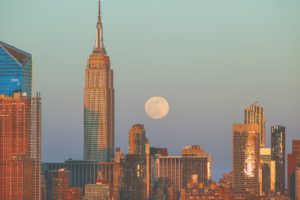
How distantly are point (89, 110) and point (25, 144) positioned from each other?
4518cm

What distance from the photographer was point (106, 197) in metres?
115

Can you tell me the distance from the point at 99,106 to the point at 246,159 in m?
23.6

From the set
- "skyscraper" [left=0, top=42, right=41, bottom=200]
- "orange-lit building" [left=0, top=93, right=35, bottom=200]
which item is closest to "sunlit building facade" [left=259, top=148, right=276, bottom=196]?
"skyscraper" [left=0, top=42, right=41, bottom=200]

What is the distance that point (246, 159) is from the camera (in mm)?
124875

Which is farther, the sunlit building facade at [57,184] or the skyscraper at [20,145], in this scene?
the sunlit building facade at [57,184]

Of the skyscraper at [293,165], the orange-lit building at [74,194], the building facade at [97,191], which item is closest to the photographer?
the orange-lit building at [74,194]

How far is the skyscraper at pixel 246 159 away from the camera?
397ft

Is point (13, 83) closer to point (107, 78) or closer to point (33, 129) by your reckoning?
point (33, 129)

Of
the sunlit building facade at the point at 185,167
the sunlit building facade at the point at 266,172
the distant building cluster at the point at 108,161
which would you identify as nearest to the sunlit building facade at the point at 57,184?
the distant building cluster at the point at 108,161

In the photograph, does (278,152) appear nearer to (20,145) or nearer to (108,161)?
(108,161)

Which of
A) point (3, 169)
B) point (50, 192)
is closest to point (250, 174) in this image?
point (50, 192)

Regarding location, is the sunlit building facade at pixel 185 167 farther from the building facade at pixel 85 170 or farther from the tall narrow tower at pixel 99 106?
the tall narrow tower at pixel 99 106

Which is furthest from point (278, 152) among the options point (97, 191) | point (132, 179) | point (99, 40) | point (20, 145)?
point (20, 145)

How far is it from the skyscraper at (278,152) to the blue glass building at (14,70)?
23.6 meters
